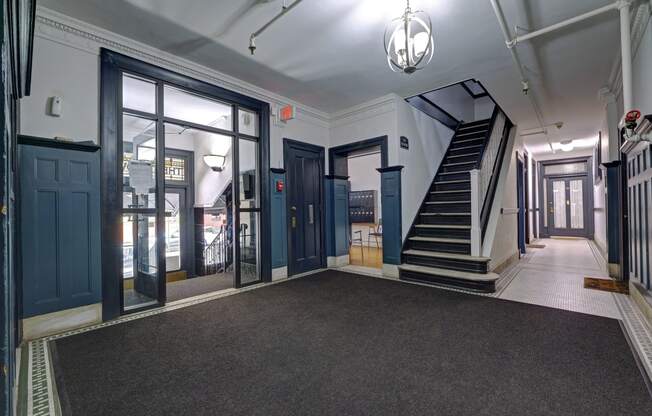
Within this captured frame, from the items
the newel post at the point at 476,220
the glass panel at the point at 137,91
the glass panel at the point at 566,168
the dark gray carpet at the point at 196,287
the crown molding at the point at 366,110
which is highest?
the crown molding at the point at 366,110

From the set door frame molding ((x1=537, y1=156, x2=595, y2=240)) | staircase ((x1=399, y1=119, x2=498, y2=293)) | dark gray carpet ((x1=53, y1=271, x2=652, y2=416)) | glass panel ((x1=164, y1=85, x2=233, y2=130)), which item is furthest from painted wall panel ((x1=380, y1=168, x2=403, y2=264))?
door frame molding ((x1=537, y1=156, x2=595, y2=240))

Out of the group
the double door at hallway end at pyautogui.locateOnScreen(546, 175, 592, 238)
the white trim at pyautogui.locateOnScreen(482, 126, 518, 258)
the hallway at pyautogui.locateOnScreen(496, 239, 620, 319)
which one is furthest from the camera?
the double door at hallway end at pyautogui.locateOnScreen(546, 175, 592, 238)

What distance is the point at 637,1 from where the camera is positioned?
260 cm

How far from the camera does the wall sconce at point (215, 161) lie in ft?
19.3

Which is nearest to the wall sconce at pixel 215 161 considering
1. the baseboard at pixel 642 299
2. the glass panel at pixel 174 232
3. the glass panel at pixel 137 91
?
the glass panel at pixel 174 232

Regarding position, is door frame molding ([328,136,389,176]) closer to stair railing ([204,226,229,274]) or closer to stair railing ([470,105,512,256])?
stair railing ([470,105,512,256])

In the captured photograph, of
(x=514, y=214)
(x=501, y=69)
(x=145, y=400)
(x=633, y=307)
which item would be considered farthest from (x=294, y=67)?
(x=514, y=214)

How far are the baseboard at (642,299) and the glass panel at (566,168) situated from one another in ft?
27.6

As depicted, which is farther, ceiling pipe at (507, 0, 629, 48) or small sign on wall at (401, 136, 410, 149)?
small sign on wall at (401, 136, 410, 149)

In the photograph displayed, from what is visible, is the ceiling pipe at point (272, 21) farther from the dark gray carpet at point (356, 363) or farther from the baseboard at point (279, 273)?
the baseboard at point (279, 273)

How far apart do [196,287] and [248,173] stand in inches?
74.1

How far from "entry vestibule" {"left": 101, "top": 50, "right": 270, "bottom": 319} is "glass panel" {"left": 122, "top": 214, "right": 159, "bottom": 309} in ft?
0.04

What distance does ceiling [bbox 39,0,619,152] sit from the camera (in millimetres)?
2695

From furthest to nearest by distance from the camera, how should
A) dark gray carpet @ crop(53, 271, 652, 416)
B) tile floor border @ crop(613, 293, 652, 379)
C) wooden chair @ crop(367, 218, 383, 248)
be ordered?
wooden chair @ crop(367, 218, 383, 248) < tile floor border @ crop(613, 293, 652, 379) < dark gray carpet @ crop(53, 271, 652, 416)
